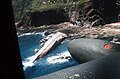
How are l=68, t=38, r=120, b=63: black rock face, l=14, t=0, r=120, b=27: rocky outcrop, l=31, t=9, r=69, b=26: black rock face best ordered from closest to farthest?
l=68, t=38, r=120, b=63: black rock face, l=14, t=0, r=120, b=27: rocky outcrop, l=31, t=9, r=69, b=26: black rock face

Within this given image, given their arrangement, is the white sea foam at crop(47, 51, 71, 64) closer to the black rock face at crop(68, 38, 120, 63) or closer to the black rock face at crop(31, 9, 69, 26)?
the black rock face at crop(68, 38, 120, 63)

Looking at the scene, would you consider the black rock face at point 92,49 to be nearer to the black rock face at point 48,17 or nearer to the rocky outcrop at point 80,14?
the rocky outcrop at point 80,14

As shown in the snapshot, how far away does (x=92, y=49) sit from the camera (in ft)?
41.0

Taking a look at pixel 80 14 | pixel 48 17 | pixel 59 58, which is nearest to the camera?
pixel 59 58

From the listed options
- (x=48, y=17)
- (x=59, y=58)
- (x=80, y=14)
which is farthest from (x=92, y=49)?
(x=48, y=17)

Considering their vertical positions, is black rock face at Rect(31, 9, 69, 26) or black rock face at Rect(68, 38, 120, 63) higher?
black rock face at Rect(68, 38, 120, 63)

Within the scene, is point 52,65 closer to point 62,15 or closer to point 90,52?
point 90,52

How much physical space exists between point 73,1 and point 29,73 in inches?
1003

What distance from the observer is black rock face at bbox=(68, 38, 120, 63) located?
38.8 feet

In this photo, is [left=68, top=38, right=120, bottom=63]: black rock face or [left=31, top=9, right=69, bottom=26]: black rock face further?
[left=31, top=9, right=69, bottom=26]: black rock face

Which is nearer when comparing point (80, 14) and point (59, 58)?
point (59, 58)

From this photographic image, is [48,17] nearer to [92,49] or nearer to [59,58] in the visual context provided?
[59,58]

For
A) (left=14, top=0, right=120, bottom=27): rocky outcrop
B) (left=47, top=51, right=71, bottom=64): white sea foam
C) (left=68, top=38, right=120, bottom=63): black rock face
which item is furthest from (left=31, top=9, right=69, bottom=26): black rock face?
(left=68, top=38, right=120, bottom=63): black rock face

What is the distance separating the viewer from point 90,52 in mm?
12469
